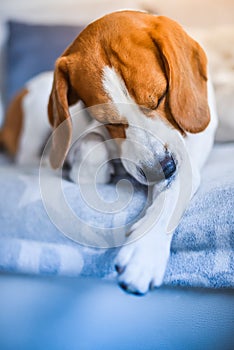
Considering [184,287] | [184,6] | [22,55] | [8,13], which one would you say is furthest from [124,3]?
[184,287]

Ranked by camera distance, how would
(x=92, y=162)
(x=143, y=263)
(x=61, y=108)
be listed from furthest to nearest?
(x=92, y=162) → (x=61, y=108) → (x=143, y=263)

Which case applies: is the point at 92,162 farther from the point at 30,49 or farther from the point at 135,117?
the point at 30,49

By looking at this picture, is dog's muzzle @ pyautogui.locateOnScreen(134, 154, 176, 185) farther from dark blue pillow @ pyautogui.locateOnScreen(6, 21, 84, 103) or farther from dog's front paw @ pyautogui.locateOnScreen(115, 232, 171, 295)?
dark blue pillow @ pyautogui.locateOnScreen(6, 21, 84, 103)

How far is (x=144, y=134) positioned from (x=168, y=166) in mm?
72

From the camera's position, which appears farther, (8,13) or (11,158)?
(8,13)

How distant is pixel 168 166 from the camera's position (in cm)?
78

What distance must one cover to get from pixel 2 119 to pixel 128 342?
3.02 ft

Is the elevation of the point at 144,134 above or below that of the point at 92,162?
above

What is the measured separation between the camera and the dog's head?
0.78 m

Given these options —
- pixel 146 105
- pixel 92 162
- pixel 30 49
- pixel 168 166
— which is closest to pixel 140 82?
pixel 146 105

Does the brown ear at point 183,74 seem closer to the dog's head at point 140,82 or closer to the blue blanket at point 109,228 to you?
the dog's head at point 140,82

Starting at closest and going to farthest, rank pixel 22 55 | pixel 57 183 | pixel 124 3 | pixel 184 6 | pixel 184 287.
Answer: pixel 184 287 < pixel 57 183 < pixel 184 6 < pixel 124 3 < pixel 22 55

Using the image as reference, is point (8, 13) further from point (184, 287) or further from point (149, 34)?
point (184, 287)

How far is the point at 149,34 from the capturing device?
81cm
